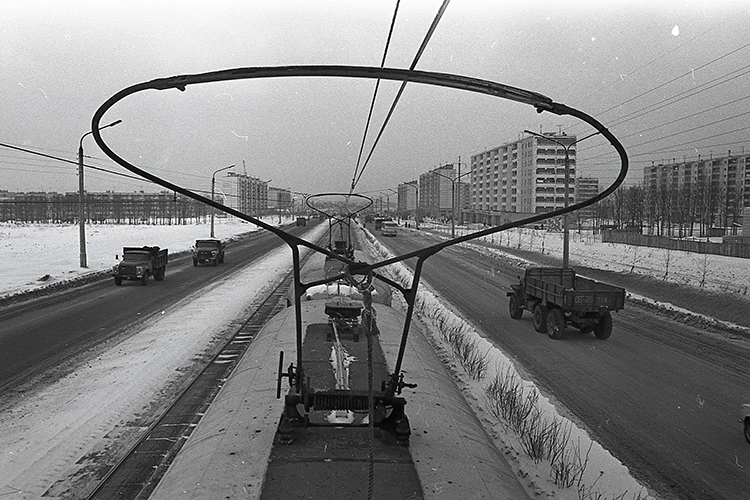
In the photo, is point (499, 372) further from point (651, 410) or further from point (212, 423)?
point (212, 423)

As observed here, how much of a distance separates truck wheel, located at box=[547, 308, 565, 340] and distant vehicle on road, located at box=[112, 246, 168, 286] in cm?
1967

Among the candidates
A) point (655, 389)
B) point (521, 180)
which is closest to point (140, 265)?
point (655, 389)

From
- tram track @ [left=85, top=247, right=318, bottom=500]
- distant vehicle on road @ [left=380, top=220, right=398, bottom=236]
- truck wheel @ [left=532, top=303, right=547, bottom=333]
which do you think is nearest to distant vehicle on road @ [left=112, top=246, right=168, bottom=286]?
tram track @ [left=85, top=247, right=318, bottom=500]

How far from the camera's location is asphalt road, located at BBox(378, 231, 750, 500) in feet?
27.8

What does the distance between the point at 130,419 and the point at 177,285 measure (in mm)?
Answer: 19271

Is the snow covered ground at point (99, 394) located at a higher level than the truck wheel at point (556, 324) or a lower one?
lower

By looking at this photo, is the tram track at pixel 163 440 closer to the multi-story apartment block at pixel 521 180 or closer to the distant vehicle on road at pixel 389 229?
the distant vehicle on road at pixel 389 229

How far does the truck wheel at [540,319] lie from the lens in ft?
58.9

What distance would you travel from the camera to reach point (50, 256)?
4169cm

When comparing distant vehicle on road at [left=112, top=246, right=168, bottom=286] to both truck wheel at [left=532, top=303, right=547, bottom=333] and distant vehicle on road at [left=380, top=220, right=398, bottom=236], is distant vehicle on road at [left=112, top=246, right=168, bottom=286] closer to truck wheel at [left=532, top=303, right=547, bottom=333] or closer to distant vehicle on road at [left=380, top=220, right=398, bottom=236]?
truck wheel at [left=532, top=303, right=547, bottom=333]

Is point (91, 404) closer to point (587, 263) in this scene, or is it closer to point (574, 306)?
point (574, 306)

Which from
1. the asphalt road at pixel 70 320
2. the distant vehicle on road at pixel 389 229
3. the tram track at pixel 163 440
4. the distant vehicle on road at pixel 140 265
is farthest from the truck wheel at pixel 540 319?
the distant vehicle on road at pixel 389 229

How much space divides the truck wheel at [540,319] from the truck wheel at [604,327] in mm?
1522

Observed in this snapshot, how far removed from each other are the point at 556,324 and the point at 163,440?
11.9 metres
